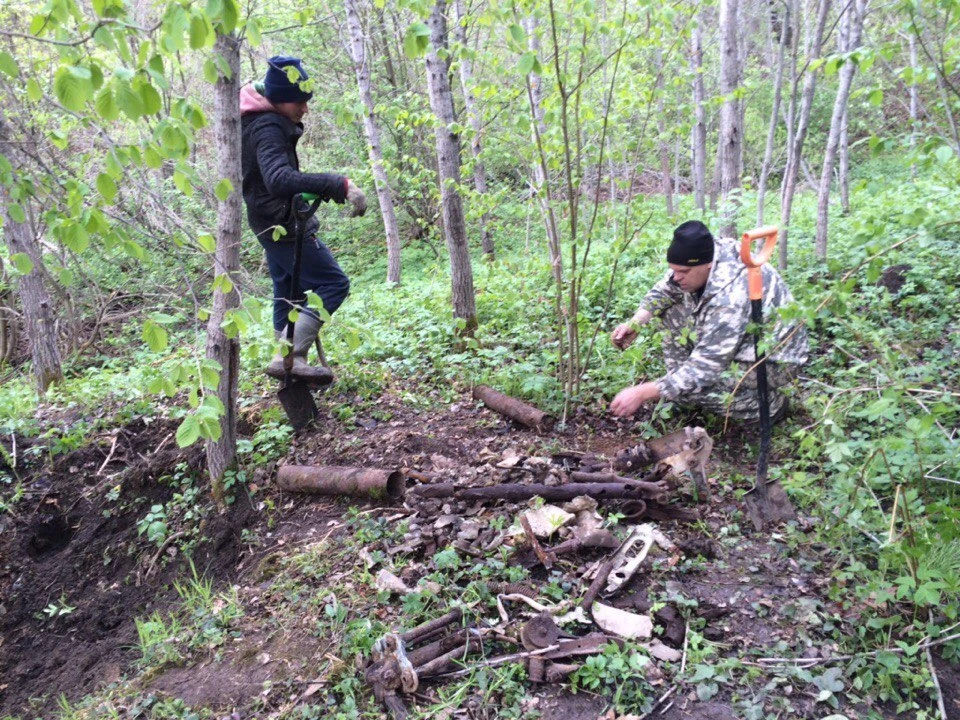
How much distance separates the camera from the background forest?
2350 millimetres

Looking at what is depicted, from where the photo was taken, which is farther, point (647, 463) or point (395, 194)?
point (395, 194)

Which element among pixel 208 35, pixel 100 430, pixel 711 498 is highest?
pixel 208 35

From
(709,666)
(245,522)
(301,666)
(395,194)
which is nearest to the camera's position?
(709,666)

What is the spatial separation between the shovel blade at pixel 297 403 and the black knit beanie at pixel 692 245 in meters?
2.69

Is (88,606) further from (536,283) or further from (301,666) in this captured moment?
(536,283)

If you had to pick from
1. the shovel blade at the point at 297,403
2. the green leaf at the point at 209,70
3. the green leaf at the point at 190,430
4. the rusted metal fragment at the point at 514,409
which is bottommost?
the rusted metal fragment at the point at 514,409

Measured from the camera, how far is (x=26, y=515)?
418cm

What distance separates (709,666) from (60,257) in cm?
891

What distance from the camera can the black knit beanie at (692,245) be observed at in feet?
12.8

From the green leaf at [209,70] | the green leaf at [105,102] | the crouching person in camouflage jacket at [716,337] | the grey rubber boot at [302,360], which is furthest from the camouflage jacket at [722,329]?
the green leaf at [105,102]

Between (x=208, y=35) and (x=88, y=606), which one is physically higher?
(x=208, y=35)

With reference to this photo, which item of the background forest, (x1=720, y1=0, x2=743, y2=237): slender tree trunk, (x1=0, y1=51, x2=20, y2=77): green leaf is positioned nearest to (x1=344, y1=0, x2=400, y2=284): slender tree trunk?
the background forest

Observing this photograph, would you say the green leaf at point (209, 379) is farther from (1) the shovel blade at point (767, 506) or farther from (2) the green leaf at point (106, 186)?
(1) the shovel blade at point (767, 506)

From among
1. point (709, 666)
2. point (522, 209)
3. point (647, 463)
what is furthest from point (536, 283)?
point (709, 666)
